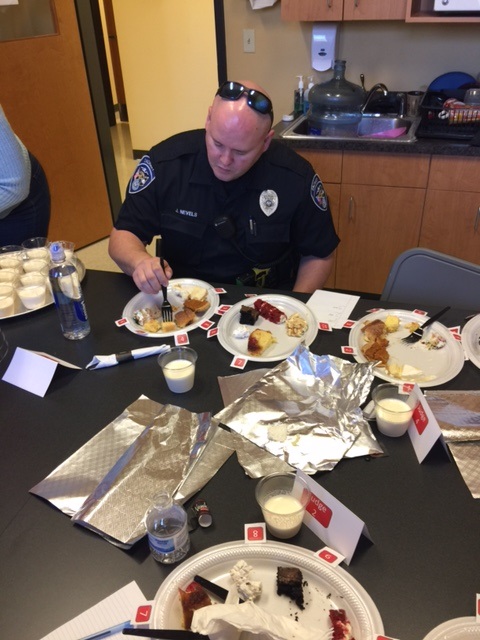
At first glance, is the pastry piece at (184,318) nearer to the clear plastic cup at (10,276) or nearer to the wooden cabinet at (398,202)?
the clear plastic cup at (10,276)

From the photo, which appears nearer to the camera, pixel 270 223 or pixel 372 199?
pixel 270 223

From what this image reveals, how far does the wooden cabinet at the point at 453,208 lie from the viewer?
8.02 ft

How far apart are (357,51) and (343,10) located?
0.41m

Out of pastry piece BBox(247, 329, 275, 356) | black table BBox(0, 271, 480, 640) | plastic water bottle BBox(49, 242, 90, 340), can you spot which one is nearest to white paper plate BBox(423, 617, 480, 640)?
black table BBox(0, 271, 480, 640)

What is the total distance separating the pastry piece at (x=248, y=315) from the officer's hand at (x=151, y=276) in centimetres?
24

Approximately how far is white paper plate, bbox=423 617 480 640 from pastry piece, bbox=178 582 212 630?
0.33 m

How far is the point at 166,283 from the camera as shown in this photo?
146cm

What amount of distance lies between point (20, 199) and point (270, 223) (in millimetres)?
940

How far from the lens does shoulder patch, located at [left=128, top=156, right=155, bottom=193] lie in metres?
1.79

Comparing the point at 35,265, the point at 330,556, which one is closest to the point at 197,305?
the point at 35,265

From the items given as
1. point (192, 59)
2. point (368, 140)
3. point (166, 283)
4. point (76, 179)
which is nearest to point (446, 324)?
point (166, 283)

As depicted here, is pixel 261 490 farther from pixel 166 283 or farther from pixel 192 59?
pixel 192 59

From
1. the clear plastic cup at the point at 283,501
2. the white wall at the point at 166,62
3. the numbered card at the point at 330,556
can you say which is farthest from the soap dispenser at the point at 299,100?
the numbered card at the point at 330,556

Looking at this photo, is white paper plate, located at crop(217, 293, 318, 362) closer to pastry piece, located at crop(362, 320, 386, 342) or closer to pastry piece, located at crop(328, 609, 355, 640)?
pastry piece, located at crop(362, 320, 386, 342)
